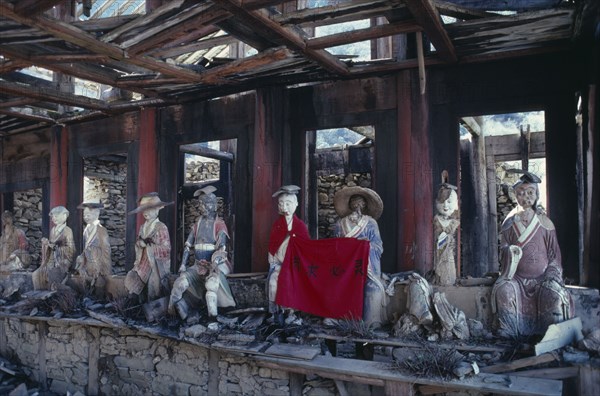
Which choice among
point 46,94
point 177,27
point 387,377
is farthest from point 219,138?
point 387,377

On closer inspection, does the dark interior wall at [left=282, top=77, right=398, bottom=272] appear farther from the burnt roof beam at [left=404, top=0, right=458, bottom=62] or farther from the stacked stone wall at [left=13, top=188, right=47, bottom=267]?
the stacked stone wall at [left=13, top=188, right=47, bottom=267]

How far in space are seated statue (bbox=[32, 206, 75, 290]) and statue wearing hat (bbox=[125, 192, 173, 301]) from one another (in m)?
2.02

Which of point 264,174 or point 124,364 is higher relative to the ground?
point 264,174

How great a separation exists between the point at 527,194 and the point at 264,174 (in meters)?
4.71

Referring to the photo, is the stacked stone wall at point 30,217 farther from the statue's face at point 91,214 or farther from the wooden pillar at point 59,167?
the statue's face at point 91,214

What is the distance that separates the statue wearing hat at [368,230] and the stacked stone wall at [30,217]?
11.0 metres

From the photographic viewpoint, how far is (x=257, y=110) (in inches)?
360

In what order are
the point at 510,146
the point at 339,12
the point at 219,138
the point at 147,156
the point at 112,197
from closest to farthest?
the point at 339,12
the point at 219,138
the point at 147,156
the point at 510,146
the point at 112,197

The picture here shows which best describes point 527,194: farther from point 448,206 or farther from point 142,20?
point 142,20

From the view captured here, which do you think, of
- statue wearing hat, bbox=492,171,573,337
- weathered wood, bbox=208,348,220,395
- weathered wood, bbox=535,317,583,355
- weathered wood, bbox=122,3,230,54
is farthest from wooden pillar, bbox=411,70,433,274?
weathered wood, bbox=122,3,230,54

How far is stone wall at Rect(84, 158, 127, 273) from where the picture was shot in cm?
1467

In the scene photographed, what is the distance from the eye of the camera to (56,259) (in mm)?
9133

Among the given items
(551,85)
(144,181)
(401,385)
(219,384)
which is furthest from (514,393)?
(144,181)

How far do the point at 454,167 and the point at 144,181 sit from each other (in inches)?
259
